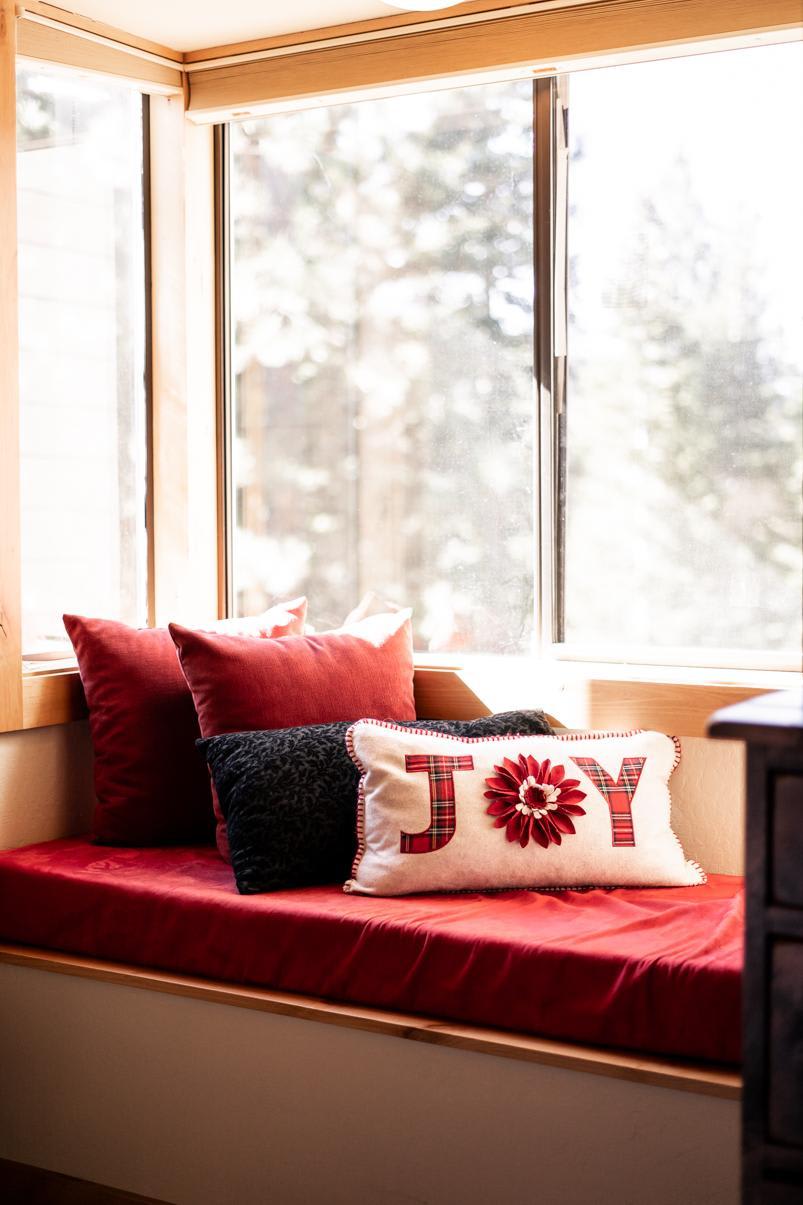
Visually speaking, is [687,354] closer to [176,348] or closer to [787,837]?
[176,348]

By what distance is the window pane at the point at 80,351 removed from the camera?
2869 millimetres

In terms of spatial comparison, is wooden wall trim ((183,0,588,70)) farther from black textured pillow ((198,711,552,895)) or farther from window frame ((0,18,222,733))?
black textured pillow ((198,711,552,895))

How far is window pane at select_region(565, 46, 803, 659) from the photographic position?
260 cm

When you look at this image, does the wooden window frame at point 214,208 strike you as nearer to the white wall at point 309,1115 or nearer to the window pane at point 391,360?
the window pane at point 391,360

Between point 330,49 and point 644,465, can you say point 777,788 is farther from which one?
point 330,49

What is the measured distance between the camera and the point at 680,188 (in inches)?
105

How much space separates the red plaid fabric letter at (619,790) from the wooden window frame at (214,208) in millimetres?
219

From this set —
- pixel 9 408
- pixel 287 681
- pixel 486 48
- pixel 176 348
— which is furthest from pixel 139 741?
pixel 486 48

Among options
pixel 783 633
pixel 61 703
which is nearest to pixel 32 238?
pixel 61 703

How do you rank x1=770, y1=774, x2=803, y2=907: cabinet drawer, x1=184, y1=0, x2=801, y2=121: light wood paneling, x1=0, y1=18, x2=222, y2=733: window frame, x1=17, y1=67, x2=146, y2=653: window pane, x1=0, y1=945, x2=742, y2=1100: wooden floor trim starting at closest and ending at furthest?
x1=770, y1=774, x2=803, y2=907: cabinet drawer < x1=0, y1=945, x2=742, y2=1100: wooden floor trim < x1=184, y1=0, x2=801, y2=121: light wood paneling < x1=17, y1=67, x2=146, y2=653: window pane < x1=0, y1=18, x2=222, y2=733: window frame

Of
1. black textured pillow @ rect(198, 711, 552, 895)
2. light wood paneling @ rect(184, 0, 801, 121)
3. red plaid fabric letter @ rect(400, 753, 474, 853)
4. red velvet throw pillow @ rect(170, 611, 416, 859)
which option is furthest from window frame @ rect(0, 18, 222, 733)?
red plaid fabric letter @ rect(400, 753, 474, 853)

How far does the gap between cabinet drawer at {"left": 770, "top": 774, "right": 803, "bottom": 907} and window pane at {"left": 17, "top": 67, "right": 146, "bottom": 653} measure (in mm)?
1884

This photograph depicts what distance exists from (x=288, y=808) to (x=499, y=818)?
0.38m

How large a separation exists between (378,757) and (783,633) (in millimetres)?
894
